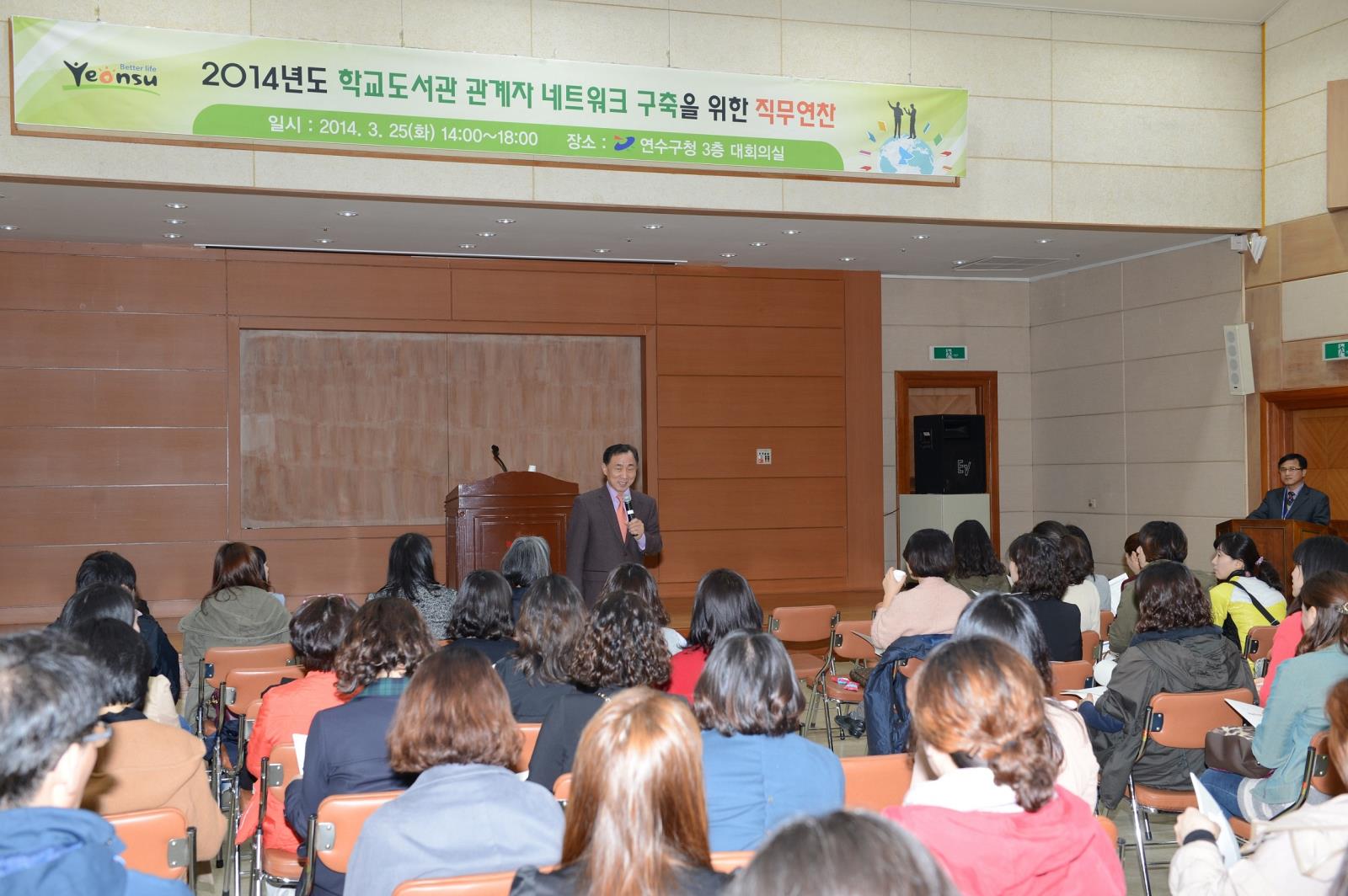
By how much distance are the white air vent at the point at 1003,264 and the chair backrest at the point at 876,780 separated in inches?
A: 345

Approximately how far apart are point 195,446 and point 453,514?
2.94m

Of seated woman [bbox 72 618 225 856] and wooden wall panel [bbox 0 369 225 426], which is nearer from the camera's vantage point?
seated woman [bbox 72 618 225 856]

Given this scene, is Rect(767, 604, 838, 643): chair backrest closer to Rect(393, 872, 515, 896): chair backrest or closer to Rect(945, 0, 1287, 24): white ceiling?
Rect(393, 872, 515, 896): chair backrest

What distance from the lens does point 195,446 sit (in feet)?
33.0

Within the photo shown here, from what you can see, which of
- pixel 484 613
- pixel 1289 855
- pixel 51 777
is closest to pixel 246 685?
pixel 484 613

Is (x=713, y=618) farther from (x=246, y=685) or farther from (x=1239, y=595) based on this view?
(x=1239, y=595)

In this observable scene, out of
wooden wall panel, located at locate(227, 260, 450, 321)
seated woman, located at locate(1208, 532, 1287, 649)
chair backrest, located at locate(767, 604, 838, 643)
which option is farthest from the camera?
wooden wall panel, located at locate(227, 260, 450, 321)

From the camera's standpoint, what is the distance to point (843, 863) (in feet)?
3.33

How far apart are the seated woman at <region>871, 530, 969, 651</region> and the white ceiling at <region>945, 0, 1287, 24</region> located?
622cm

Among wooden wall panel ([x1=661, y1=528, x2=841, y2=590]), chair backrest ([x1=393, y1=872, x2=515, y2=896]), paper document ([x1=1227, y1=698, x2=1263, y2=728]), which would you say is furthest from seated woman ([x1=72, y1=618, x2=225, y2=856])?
wooden wall panel ([x1=661, y1=528, x2=841, y2=590])

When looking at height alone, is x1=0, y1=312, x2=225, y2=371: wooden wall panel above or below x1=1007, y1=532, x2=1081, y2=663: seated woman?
above

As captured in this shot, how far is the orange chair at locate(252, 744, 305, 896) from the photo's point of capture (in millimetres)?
3070

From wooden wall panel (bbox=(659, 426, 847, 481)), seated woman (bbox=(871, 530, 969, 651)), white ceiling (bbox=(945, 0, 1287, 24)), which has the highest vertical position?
white ceiling (bbox=(945, 0, 1287, 24))

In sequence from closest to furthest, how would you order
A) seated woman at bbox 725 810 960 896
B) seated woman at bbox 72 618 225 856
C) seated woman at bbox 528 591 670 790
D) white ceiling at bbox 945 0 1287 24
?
seated woman at bbox 725 810 960 896 < seated woman at bbox 72 618 225 856 < seated woman at bbox 528 591 670 790 < white ceiling at bbox 945 0 1287 24
